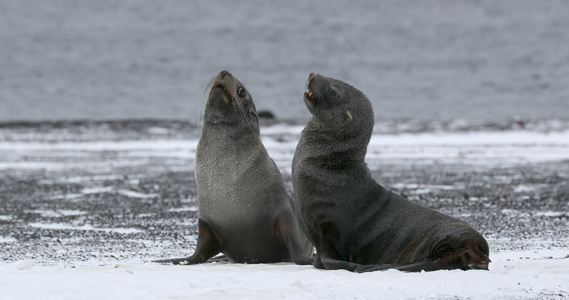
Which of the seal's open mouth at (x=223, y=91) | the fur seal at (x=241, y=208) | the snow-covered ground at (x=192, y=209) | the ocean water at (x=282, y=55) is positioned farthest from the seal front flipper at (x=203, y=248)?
the ocean water at (x=282, y=55)

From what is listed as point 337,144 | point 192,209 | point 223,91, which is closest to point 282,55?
point 192,209

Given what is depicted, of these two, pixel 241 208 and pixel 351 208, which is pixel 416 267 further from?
pixel 241 208

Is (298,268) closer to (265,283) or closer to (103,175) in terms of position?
(265,283)

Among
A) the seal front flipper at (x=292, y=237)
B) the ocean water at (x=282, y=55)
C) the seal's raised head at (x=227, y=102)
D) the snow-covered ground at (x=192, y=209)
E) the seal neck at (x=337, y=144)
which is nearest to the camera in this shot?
the snow-covered ground at (x=192, y=209)

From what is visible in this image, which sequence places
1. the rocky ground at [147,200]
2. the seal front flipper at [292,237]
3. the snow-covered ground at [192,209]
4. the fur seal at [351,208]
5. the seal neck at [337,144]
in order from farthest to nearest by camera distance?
the rocky ground at [147,200]
the seal front flipper at [292,237]
the seal neck at [337,144]
the fur seal at [351,208]
the snow-covered ground at [192,209]

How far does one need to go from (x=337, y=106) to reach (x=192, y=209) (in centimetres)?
399

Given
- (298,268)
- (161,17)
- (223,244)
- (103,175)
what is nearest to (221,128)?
(223,244)

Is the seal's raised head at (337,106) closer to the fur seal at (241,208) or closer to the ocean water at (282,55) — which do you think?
the fur seal at (241,208)

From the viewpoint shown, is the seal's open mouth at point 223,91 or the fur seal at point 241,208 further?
the seal's open mouth at point 223,91

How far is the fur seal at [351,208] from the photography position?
6.09 m

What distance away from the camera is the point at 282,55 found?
54.6 metres

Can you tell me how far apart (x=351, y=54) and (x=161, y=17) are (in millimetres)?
23259

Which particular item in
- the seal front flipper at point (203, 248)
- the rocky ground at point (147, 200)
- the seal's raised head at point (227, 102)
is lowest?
the rocky ground at point (147, 200)

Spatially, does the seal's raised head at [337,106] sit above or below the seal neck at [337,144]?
above
